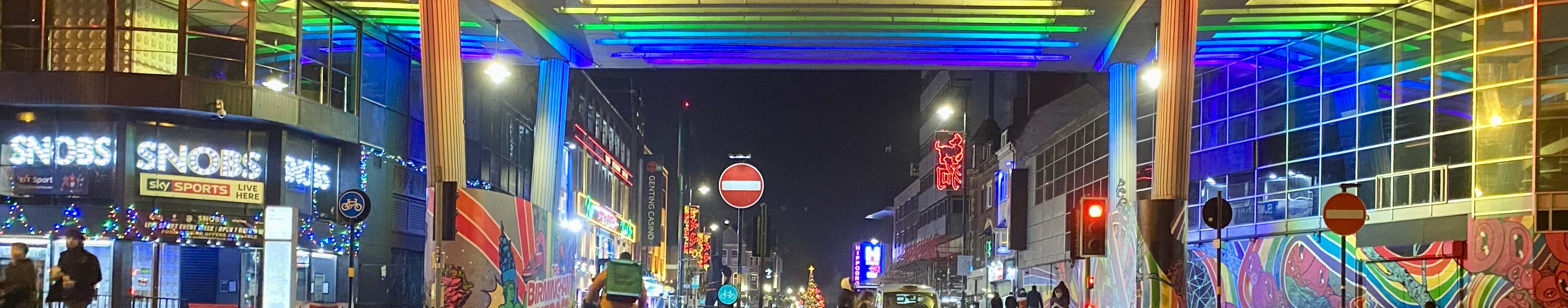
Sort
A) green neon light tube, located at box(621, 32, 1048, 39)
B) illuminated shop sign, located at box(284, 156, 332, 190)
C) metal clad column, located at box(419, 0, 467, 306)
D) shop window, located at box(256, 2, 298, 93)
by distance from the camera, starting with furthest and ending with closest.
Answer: green neon light tube, located at box(621, 32, 1048, 39) → illuminated shop sign, located at box(284, 156, 332, 190) → shop window, located at box(256, 2, 298, 93) → metal clad column, located at box(419, 0, 467, 306)

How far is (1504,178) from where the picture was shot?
17.2 metres

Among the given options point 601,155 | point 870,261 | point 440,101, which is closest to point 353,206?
point 440,101

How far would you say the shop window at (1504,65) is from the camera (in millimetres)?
17047

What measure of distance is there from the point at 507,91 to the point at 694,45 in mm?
8268

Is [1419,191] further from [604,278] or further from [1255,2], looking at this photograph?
[604,278]

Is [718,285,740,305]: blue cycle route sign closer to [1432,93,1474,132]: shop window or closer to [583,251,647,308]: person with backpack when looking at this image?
[583,251,647,308]: person with backpack

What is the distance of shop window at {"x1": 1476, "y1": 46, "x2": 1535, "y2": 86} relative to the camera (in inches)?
671

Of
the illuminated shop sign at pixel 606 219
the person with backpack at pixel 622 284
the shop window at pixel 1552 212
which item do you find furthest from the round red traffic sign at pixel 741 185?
the illuminated shop sign at pixel 606 219

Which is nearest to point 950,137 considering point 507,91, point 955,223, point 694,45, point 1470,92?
point 955,223

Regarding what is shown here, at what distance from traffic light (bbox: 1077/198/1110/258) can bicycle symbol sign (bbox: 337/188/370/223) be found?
9.15 meters

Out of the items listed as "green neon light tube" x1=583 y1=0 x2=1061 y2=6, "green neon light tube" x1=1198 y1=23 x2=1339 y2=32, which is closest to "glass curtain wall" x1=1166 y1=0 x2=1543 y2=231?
"green neon light tube" x1=1198 y1=23 x2=1339 y2=32

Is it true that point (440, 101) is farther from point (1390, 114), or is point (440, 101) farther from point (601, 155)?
point (601, 155)

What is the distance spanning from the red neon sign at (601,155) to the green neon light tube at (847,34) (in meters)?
21.9

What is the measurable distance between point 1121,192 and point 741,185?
9638 mm
